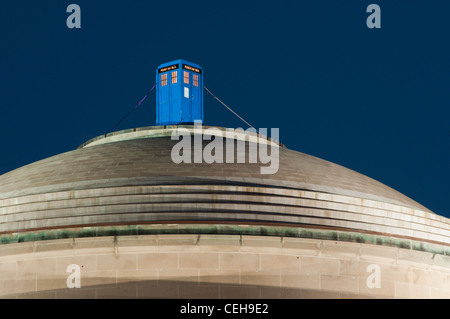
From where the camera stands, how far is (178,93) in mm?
44094

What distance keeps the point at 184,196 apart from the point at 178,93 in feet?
42.7

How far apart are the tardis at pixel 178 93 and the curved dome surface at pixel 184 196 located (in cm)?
688

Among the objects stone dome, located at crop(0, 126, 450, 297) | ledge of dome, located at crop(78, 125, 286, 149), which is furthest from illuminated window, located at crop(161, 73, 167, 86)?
stone dome, located at crop(0, 126, 450, 297)

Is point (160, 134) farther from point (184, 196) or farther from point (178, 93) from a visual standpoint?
point (184, 196)

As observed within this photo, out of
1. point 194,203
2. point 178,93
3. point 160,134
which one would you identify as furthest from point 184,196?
point 178,93

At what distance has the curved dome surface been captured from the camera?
102 ft

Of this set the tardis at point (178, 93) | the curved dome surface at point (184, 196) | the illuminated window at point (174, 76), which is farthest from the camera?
the illuminated window at point (174, 76)

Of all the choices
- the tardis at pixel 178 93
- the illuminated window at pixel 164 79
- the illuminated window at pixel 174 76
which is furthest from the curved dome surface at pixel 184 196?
the illuminated window at pixel 164 79

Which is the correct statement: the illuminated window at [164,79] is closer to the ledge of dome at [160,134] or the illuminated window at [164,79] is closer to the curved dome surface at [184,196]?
the ledge of dome at [160,134]

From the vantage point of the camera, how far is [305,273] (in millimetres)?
29172

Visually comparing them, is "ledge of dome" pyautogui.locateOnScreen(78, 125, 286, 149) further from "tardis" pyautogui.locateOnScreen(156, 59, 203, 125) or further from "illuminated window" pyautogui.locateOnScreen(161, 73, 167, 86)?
"illuminated window" pyautogui.locateOnScreen(161, 73, 167, 86)

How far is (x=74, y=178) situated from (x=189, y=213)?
503cm

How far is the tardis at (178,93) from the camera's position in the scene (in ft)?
144
